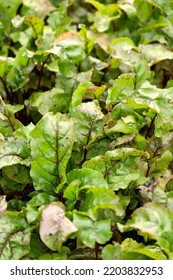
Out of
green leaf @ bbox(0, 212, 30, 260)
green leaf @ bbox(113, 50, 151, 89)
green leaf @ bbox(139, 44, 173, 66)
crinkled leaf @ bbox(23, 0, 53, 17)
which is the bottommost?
green leaf @ bbox(0, 212, 30, 260)

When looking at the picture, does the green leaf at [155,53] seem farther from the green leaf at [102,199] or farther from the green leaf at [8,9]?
the green leaf at [102,199]

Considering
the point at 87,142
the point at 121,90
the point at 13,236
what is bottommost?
the point at 13,236

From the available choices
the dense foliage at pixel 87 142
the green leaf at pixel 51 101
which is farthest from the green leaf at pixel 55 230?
the green leaf at pixel 51 101

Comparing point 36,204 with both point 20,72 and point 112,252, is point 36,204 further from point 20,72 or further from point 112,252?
point 20,72

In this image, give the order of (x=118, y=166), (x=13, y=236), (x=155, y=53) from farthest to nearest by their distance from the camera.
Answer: (x=155, y=53)
(x=118, y=166)
(x=13, y=236)

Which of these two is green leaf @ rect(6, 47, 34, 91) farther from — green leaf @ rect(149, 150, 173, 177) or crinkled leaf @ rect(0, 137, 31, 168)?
green leaf @ rect(149, 150, 173, 177)

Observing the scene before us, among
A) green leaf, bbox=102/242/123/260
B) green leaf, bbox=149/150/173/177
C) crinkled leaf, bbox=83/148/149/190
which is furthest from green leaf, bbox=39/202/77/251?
green leaf, bbox=149/150/173/177

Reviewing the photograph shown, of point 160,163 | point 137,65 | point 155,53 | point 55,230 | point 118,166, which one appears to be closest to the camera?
point 55,230

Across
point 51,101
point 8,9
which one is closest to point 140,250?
point 51,101

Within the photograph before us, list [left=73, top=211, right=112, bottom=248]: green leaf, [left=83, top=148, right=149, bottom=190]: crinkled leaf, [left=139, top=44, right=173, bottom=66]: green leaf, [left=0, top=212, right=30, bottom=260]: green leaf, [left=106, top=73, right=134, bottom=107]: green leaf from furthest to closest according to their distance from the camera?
[left=139, top=44, right=173, bottom=66]: green leaf → [left=106, top=73, right=134, bottom=107]: green leaf → [left=83, top=148, right=149, bottom=190]: crinkled leaf → [left=0, top=212, right=30, bottom=260]: green leaf → [left=73, top=211, right=112, bottom=248]: green leaf
